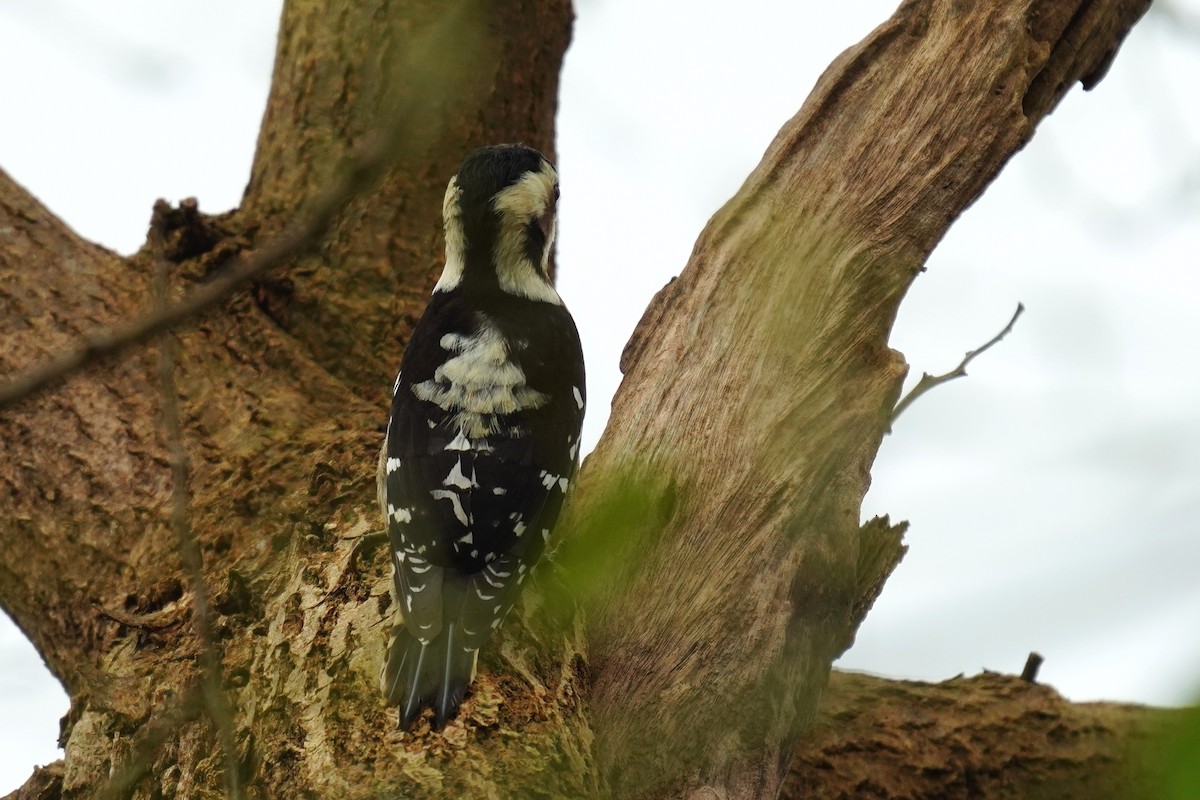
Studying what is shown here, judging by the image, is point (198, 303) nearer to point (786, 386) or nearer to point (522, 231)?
point (786, 386)

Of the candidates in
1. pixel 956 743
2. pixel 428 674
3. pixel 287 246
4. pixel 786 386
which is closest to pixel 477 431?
pixel 786 386

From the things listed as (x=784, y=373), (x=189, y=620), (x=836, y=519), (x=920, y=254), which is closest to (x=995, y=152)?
(x=920, y=254)

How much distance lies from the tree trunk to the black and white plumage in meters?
0.11

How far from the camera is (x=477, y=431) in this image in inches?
143

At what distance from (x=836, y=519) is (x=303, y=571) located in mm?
1334

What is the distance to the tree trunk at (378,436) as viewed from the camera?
2.96 meters

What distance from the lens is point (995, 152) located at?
3766 mm

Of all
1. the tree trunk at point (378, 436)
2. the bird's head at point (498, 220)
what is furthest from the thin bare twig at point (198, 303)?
the bird's head at point (498, 220)

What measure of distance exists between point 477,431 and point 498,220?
0.86 m

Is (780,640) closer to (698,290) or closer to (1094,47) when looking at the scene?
(698,290)

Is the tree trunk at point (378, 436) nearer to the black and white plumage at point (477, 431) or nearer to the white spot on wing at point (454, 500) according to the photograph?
the black and white plumage at point (477, 431)

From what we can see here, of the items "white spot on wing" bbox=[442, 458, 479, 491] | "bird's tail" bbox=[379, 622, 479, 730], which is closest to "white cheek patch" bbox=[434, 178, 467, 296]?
"white spot on wing" bbox=[442, 458, 479, 491]

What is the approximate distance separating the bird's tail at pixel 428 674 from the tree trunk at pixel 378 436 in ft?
0.14

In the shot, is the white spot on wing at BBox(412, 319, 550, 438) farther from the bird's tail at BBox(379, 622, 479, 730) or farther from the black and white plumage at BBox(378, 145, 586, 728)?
the bird's tail at BBox(379, 622, 479, 730)
